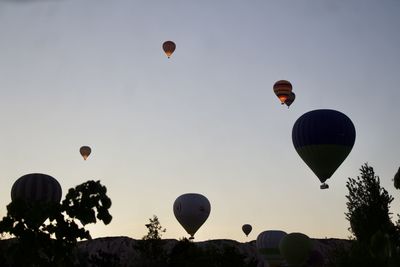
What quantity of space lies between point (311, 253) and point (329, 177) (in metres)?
11.6

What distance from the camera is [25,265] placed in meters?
24.7

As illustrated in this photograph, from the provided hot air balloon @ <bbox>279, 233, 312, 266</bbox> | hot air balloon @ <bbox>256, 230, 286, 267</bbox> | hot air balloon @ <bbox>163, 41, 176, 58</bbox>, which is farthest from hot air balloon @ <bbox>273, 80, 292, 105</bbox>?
hot air balloon @ <bbox>256, 230, 286, 267</bbox>

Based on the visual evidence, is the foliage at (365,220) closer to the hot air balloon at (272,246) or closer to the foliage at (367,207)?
the foliage at (367,207)

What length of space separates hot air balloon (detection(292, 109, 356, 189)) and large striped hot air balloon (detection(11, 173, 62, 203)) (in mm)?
16640

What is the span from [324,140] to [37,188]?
19.0 m

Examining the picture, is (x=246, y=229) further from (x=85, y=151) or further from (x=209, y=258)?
(x=85, y=151)

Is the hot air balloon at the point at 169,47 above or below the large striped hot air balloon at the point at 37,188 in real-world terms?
above


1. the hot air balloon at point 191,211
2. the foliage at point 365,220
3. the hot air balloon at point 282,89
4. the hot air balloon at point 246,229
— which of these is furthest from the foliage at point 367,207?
the hot air balloon at point 246,229

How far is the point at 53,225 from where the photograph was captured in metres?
25.2

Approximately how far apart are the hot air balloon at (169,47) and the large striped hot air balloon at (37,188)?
18329mm

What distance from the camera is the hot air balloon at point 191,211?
66.4m

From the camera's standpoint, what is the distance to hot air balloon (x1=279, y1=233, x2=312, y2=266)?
168 feet

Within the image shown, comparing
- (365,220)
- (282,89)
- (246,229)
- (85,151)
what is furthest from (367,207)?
(246,229)

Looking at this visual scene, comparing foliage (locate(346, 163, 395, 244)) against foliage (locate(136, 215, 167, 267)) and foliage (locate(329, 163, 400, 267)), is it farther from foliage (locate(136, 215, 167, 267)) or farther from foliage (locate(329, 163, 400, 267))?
foliage (locate(136, 215, 167, 267))
